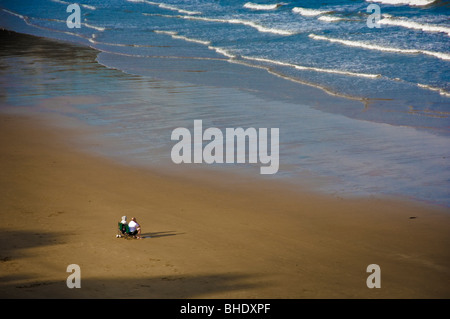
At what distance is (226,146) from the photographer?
1331 cm

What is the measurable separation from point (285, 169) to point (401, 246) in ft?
11.9

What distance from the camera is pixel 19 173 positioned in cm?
1158

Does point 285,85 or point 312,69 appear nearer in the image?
point 285,85

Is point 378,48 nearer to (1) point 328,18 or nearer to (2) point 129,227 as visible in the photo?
(1) point 328,18

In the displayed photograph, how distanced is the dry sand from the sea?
94 centimetres

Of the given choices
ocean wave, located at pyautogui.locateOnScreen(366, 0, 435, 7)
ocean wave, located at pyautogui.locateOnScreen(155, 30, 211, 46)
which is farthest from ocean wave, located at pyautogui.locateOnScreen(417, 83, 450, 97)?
ocean wave, located at pyautogui.locateOnScreen(366, 0, 435, 7)

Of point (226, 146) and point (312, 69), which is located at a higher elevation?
point (312, 69)

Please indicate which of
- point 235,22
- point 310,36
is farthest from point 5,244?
point 235,22

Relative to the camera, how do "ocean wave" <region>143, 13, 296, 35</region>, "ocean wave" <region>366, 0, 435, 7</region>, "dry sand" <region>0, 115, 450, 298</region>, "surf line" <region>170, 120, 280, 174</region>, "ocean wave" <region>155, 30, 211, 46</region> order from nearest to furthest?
1. "dry sand" <region>0, 115, 450, 298</region>
2. "surf line" <region>170, 120, 280, 174</region>
3. "ocean wave" <region>155, 30, 211, 46</region>
4. "ocean wave" <region>143, 13, 296, 35</region>
5. "ocean wave" <region>366, 0, 435, 7</region>

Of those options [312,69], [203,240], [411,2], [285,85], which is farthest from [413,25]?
[203,240]

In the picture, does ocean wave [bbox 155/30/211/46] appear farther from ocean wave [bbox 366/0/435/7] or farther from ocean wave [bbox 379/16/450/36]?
ocean wave [bbox 366/0/435/7]

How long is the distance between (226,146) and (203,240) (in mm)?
4798

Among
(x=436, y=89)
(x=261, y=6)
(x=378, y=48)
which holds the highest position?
(x=261, y=6)

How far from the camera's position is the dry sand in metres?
7.39
